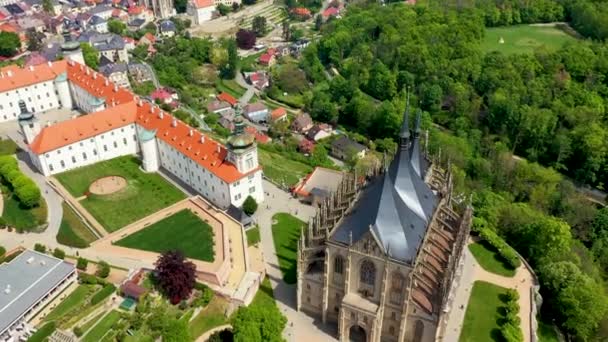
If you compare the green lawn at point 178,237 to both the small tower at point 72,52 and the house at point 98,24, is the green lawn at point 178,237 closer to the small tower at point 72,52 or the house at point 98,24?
the small tower at point 72,52

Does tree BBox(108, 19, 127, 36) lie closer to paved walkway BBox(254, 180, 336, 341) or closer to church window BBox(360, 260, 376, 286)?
paved walkway BBox(254, 180, 336, 341)

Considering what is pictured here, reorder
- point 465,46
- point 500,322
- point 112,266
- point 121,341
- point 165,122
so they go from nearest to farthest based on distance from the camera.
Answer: point 121,341 → point 500,322 → point 112,266 → point 165,122 → point 465,46

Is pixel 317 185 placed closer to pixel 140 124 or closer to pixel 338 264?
pixel 338 264

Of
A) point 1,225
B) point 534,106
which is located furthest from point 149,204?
point 534,106

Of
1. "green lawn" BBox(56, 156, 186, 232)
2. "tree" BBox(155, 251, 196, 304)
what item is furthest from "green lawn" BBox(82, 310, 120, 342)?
"green lawn" BBox(56, 156, 186, 232)

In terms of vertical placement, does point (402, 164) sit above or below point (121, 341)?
above

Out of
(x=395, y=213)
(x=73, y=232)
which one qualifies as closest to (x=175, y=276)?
(x=73, y=232)

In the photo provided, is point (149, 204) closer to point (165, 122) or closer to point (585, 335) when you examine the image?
point (165, 122)
